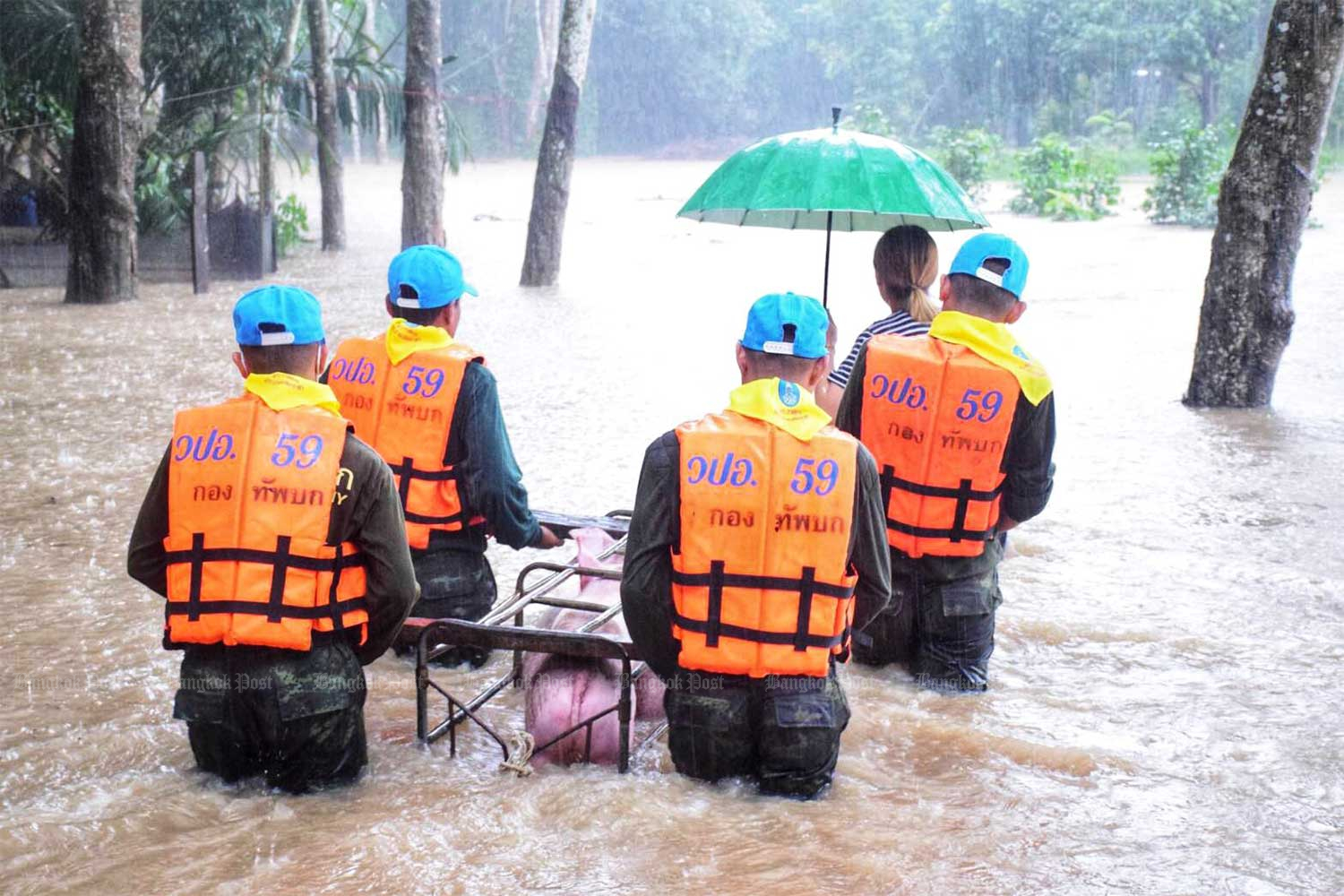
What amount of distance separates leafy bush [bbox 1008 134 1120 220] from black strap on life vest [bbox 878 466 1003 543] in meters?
24.9

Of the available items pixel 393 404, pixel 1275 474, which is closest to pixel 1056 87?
pixel 1275 474

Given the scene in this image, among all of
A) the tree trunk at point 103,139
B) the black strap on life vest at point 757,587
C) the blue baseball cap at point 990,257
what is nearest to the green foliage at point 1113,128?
the tree trunk at point 103,139

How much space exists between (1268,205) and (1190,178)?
1709cm

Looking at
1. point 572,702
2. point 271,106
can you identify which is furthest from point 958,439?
point 271,106

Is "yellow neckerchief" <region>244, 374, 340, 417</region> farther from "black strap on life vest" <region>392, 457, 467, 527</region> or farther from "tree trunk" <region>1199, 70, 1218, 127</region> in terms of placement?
"tree trunk" <region>1199, 70, 1218, 127</region>

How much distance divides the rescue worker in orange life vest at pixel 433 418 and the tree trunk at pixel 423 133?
39.0 feet

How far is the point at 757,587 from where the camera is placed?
12.0 feet

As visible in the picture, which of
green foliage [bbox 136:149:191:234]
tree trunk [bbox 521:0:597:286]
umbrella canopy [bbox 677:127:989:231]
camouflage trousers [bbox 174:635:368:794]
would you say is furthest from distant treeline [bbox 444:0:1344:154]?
camouflage trousers [bbox 174:635:368:794]

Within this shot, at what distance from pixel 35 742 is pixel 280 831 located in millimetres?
1157

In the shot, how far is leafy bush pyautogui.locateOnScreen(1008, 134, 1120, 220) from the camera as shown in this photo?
28.3 meters

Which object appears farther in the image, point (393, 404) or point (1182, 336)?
point (1182, 336)

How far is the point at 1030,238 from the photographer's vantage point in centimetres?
2500

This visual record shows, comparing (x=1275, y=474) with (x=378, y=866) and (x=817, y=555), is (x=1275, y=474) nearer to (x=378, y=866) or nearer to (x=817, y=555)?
(x=817, y=555)

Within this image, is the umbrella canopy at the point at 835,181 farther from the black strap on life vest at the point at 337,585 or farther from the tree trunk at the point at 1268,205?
the tree trunk at the point at 1268,205
